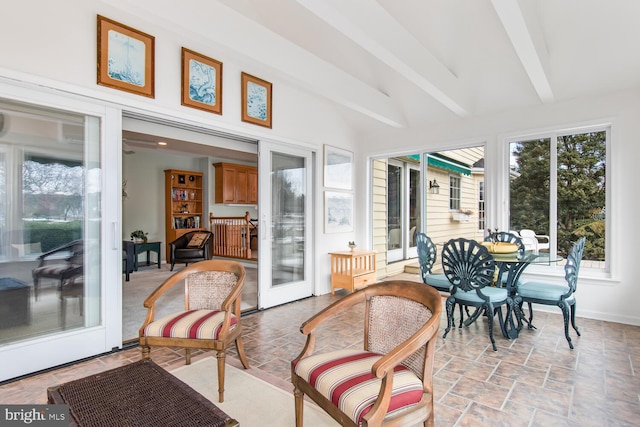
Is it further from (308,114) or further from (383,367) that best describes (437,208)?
(383,367)

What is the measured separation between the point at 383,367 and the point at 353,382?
0.25 meters

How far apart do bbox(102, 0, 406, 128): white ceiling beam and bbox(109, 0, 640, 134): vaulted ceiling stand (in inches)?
0.4

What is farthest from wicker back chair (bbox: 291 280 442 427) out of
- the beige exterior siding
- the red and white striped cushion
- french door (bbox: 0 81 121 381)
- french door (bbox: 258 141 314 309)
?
the beige exterior siding

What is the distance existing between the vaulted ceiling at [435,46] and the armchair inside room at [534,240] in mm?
1707

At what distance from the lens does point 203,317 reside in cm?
257

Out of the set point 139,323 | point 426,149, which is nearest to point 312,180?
point 426,149

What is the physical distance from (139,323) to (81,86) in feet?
8.29

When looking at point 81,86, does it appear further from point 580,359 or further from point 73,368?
point 580,359

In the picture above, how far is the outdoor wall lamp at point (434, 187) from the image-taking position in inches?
253

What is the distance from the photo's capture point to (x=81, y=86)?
290 centimetres

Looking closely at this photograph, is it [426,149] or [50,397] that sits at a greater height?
[426,149]

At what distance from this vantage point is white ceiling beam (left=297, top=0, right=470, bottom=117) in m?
2.68

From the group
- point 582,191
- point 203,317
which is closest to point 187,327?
point 203,317

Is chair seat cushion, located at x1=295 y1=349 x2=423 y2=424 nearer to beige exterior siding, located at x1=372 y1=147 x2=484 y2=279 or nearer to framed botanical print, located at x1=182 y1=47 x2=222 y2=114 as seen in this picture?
framed botanical print, located at x1=182 y1=47 x2=222 y2=114
